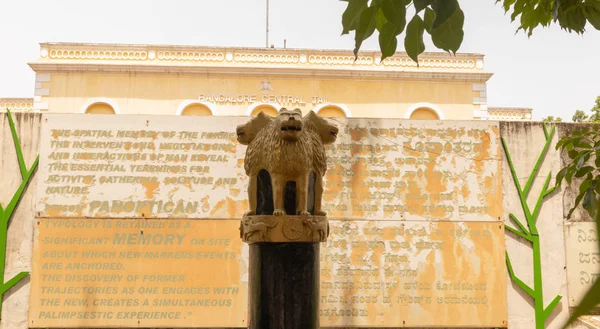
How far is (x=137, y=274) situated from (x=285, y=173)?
111 inches

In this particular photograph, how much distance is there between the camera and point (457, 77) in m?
15.2

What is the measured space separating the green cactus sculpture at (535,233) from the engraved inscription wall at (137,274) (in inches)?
130

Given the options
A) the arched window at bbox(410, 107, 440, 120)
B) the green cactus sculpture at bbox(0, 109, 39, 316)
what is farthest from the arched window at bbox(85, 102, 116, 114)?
the green cactus sculpture at bbox(0, 109, 39, 316)

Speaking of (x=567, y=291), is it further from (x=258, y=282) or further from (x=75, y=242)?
(x=75, y=242)

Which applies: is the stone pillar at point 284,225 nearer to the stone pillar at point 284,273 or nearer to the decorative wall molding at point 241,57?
the stone pillar at point 284,273

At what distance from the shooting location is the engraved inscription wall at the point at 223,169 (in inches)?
225

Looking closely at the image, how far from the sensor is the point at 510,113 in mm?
15727

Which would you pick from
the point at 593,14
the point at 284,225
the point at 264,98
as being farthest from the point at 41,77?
the point at 593,14

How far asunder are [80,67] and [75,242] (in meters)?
10.7

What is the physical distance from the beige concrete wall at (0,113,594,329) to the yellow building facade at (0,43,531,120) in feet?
28.8

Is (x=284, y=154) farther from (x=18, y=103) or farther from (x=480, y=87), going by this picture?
(x=18, y=103)

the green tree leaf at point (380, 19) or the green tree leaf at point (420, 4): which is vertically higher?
the green tree leaf at point (380, 19)

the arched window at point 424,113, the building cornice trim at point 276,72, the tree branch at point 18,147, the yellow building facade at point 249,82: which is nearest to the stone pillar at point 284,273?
the tree branch at point 18,147

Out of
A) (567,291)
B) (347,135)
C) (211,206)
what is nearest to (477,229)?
(567,291)
